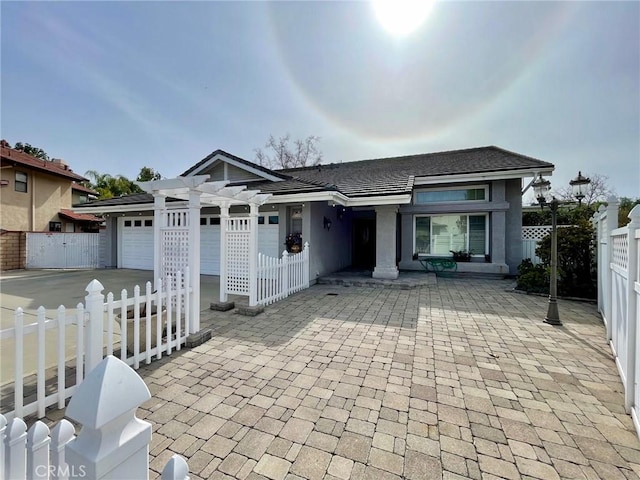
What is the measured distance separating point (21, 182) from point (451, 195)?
24957 millimetres

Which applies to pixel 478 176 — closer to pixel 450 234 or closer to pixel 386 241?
pixel 450 234

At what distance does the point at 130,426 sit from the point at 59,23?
9523 millimetres

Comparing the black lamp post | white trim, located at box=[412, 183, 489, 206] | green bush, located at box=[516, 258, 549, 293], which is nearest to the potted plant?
white trim, located at box=[412, 183, 489, 206]

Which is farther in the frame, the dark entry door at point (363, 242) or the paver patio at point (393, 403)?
the dark entry door at point (363, 242)

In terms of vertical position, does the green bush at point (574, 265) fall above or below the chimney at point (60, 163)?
below

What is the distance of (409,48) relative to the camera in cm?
826

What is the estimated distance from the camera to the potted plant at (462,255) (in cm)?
1160

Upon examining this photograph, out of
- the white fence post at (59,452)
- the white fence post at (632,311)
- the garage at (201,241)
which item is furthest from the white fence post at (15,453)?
the garage at (201,241)

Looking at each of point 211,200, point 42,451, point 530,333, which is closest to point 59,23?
point 211,200

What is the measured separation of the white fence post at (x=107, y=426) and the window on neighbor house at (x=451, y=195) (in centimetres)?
1257

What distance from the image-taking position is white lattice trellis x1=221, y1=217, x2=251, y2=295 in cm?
636

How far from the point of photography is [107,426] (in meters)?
0.92

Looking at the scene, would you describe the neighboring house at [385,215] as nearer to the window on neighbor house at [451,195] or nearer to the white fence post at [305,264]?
the window on neighbor house at [451,195]

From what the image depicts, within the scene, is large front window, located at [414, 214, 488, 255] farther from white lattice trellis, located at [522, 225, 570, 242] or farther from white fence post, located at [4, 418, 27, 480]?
white fence post, located at [4, 418, 27, 480]
